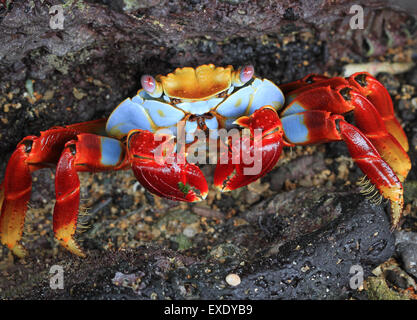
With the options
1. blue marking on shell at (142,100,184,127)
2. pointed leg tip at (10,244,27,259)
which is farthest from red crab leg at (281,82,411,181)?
pointed leg tip at (10,244,27,259)

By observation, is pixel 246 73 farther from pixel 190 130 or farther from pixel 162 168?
pixel 162 168

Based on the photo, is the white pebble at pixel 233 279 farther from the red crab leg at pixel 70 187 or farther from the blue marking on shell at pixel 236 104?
the blue marking on shell at pixel 236 104

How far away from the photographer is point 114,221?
9.37ft

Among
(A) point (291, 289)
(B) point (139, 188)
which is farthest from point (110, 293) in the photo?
(B) point (139, 188)

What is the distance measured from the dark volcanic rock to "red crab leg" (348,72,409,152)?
712 mm

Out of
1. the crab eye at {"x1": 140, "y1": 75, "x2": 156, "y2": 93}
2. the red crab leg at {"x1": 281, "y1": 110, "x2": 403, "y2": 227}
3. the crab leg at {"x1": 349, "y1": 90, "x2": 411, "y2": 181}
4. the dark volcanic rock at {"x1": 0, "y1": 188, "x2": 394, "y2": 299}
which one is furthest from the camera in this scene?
the crab leg at {"x1": 349, "y1": 90, "x2": 411, "y2": 181}

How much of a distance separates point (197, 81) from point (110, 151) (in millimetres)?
665

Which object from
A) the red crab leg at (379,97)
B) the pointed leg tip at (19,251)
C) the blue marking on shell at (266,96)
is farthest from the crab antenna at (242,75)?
the pointed leg tip at (19,251)

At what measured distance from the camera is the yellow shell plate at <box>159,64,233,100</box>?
2.49m

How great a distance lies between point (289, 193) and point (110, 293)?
4.09ft

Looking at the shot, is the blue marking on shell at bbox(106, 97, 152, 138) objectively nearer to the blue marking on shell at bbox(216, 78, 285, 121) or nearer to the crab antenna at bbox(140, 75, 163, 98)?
the crab antenna at bbox(140, 75, 163, 98)

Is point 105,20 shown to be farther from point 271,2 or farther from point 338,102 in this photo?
point 338,102

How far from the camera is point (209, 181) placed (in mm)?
3023

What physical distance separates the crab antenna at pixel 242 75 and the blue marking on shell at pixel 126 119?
57 cm
